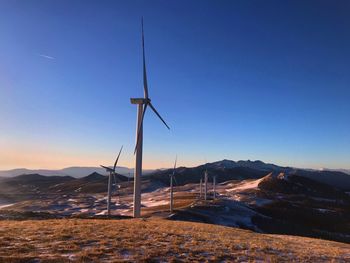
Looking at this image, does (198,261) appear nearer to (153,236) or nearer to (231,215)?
(153,236)

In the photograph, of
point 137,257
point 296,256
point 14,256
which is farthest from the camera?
point 296,256

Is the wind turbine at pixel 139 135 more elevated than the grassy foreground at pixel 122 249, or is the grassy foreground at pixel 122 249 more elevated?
the wind turbine at pixel 139 135

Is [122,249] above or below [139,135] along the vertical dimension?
below

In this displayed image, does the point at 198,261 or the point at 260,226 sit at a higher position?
the point at 198,261

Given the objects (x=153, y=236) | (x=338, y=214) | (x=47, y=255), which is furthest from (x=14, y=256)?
(x=338, y=214)

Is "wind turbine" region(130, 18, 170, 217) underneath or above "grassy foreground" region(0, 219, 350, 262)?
above

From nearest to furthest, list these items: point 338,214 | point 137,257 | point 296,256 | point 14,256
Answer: point 14,256 < point 137,257 < point 296,256 < point 338,214

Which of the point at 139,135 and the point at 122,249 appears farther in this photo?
the point at 139,135

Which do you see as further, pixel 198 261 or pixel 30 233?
pixel 30 233

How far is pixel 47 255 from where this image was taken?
62.2ft

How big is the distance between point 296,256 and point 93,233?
1701 cm

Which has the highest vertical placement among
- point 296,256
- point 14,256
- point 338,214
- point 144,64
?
point 144,64

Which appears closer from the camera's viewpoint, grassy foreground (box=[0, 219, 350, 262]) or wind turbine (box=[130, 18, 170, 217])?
grassy foreground (box=[0, 219, 350, 262])

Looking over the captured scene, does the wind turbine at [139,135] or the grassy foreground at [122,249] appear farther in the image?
the wind turbine at [139,135]
